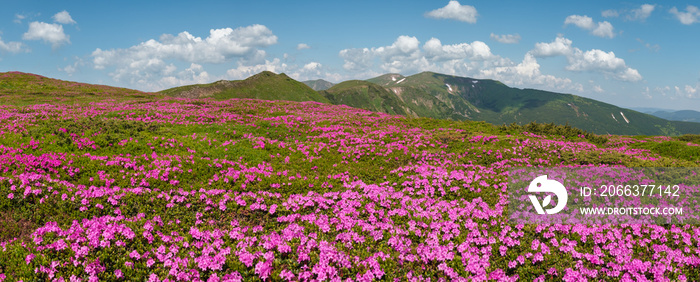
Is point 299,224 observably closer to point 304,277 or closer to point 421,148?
point 304,277

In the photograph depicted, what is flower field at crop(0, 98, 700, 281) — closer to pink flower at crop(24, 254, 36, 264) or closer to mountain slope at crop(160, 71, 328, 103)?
pink flower at crop(24, 254, 36, 264)

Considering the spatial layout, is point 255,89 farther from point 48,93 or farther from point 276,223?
point 276,223

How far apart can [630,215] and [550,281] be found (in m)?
5.75

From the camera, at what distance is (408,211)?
10555mm

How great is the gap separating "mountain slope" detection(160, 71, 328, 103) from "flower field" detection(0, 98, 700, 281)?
108m

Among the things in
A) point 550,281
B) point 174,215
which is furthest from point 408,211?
point 174,215
